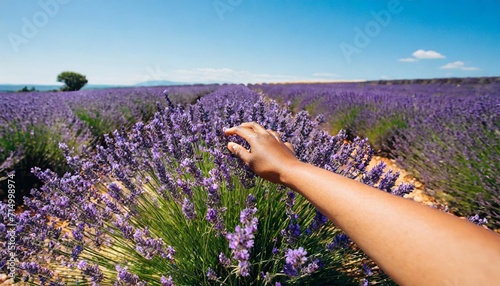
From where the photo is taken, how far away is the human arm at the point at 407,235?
395mm

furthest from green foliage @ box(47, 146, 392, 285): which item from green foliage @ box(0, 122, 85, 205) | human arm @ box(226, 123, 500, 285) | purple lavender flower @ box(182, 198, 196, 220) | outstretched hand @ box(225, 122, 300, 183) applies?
green foliage @ box(0, 122, 85, 205)

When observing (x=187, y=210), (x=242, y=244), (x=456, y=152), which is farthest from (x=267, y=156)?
(x=456, y=152)

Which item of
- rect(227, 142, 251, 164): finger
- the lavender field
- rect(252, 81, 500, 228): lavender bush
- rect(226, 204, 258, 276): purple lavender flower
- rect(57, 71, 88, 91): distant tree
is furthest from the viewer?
rect(57, 71, 88, 91): distant tree

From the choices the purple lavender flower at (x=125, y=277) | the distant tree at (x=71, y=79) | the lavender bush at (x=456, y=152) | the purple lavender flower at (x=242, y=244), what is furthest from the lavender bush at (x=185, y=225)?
the distant tree at (x=71, y=79)

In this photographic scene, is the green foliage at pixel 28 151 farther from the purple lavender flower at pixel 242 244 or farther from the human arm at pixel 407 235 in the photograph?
the human arm at pixel 407 235

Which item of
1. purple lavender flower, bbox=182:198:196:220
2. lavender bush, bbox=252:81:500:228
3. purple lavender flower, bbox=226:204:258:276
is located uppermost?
purple lavender flower, bbox=226:204:258:276

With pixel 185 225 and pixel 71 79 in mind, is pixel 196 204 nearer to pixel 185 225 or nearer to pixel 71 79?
pixel 185 225

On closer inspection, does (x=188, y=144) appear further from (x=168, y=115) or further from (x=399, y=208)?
(x=399, y=208)

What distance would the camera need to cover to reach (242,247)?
2.32 ft

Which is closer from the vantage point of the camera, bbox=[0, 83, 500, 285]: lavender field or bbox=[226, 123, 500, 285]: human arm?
bbox=[226, 123, 500, 285]: human arm

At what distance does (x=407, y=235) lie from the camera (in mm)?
456

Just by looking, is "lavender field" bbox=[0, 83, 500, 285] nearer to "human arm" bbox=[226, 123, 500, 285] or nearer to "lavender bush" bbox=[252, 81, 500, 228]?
"lavender bush" bbox=[252, 81, 500, 228]

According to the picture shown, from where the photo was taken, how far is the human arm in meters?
0.40

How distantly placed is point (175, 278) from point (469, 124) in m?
4.13
